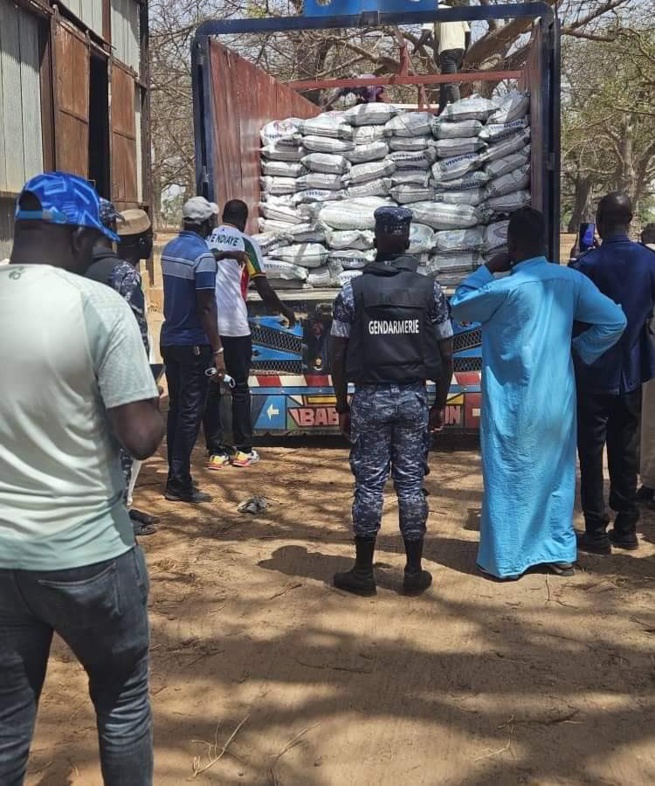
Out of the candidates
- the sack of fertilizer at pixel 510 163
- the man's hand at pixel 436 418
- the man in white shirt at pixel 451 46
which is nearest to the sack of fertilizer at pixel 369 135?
the sack of fertilizer at pixel 510 163

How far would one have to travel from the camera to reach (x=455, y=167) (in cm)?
725

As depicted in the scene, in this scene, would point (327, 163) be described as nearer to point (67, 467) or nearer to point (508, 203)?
point (508, 203)

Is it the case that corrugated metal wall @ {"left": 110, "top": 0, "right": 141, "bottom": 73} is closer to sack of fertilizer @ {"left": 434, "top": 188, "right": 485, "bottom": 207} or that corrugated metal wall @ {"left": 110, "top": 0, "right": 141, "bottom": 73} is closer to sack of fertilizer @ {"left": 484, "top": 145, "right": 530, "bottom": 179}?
sack of fertilizer @ {"left": 434, "top": 188, "right": 485, "bottom": 207}

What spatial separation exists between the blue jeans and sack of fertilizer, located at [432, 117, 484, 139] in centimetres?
574

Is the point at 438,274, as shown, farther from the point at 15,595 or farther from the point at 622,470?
the point at 15,595

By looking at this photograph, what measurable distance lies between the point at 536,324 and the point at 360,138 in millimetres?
3670

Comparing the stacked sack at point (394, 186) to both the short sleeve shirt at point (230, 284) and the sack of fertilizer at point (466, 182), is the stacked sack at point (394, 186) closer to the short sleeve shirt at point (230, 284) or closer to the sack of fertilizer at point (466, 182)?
the sack of fertilizer at point (466, 182)

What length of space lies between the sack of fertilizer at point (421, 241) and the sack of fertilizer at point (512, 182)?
58cm

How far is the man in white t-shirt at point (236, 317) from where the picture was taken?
6520 mm

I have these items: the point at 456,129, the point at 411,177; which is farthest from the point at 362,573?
the point at 456,129

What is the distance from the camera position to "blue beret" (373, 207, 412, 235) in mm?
4078

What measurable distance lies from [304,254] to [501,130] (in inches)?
67.8

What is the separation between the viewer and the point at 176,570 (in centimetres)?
472

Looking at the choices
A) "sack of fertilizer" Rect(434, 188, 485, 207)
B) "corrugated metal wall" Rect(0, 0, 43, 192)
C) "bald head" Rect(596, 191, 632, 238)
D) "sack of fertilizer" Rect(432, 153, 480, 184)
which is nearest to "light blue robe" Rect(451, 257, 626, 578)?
"bald head" Rect(596, 191, 632, 238)
